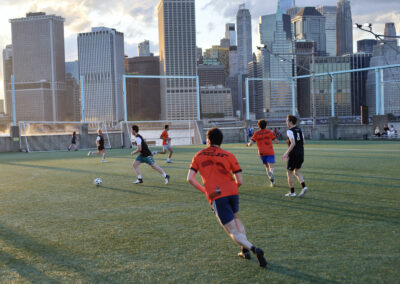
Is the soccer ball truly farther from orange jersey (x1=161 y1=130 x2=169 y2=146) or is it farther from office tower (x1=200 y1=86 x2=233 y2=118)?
office tower (x1=200 y1=86 x2=233 y2=118)

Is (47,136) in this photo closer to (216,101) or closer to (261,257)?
(261,257)

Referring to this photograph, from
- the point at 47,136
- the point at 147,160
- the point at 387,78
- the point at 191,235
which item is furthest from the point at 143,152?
the point at 387,78

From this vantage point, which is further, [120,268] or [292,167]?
[292,167]

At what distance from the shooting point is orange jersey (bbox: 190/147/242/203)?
15.9ft

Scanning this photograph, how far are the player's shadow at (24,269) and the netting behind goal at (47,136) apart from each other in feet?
98.5

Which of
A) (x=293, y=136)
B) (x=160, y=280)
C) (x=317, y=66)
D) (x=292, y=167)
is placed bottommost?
(x=160, y=280)

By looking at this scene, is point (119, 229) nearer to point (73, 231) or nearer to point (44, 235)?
point (73, 231)

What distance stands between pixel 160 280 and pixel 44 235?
9.13 feet

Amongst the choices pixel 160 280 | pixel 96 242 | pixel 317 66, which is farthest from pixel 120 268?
pixel 317 66

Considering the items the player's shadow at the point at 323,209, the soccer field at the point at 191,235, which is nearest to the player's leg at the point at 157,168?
the soccer field at the point at 191,235

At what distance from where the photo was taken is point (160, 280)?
4.45 m

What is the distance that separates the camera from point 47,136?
114 feet

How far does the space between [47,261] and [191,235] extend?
2.08 meters

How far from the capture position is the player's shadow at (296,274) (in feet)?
14.2
